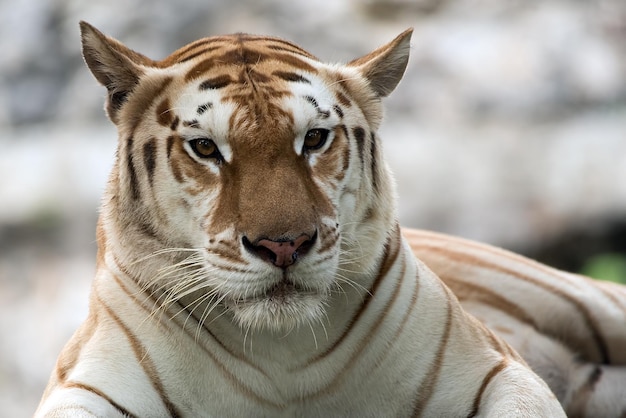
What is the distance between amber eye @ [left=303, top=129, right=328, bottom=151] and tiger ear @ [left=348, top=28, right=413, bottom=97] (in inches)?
12.2

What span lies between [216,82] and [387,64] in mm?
543

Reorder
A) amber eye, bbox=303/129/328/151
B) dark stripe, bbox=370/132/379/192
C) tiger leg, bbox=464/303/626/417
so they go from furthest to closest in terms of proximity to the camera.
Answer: tiger leg, bbox=464/303/626/417 < dark stripe, bbox=370/132/379/192 < amber eye, bbox=303/129/328/151

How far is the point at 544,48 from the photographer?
779cm

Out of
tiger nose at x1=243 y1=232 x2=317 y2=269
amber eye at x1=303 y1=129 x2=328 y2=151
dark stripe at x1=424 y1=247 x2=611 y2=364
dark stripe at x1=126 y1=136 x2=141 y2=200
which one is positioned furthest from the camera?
dark stripe at x1=424 y1=247 x2=611 y2=364

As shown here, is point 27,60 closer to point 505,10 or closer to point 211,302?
point 505,10

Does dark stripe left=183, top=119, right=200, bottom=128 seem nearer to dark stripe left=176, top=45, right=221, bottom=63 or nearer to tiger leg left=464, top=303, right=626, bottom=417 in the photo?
dark stripe left=176, top=45, right=221, bottom=63

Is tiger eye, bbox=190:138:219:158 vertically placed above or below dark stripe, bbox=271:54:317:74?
below

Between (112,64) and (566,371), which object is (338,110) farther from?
(566,371)

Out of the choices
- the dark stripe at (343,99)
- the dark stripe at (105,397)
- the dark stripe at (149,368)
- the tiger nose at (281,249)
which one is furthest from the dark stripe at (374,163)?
the dark stripe at (105,397)

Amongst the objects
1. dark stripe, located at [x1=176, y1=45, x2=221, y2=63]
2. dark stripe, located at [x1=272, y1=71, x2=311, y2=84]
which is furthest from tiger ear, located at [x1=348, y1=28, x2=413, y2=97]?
dark stripe, located at [x1=176, y1=45, x2=221, y2=63]

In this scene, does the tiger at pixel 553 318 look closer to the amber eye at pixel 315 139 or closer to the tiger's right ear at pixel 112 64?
the amber eye at pixel 315 139

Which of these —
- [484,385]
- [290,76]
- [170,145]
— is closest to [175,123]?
[170,145]

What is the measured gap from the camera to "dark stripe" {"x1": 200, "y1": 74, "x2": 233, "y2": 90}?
2.45m

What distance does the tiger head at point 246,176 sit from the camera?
2.29 meters
